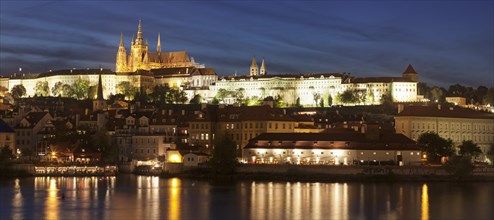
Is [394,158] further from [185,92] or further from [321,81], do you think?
[185,92]

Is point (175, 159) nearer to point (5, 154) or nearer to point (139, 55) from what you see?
point (5, 154)

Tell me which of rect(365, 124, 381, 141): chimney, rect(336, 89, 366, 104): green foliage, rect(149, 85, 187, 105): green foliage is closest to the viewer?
rect(365, 124, 381, 141): chimney

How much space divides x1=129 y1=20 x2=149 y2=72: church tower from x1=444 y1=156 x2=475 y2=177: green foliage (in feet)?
417

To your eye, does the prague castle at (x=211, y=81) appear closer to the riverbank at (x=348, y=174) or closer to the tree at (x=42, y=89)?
the tree at (x=42, y=89)

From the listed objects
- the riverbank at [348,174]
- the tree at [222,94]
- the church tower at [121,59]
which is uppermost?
the church tower at [121,59]

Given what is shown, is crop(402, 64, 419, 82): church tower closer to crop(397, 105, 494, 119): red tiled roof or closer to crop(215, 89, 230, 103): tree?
crop(215, 89, 230, 103): tree

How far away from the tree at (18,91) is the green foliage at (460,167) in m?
A: 111

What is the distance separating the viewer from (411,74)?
141m

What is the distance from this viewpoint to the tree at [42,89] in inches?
6344

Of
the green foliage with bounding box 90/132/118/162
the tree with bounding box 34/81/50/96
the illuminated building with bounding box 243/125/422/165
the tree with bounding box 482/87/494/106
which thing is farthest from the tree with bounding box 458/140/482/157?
the tree with bounding box 34/81/50/96

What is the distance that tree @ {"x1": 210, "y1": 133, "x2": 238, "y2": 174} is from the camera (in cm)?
5992

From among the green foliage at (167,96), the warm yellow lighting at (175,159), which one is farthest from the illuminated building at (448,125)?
the green foliage at (167,96)

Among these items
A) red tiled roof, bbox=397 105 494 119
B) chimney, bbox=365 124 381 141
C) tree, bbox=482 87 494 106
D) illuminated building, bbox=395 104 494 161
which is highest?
tree, bbox=482 87 494 106

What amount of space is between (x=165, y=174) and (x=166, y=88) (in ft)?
296
